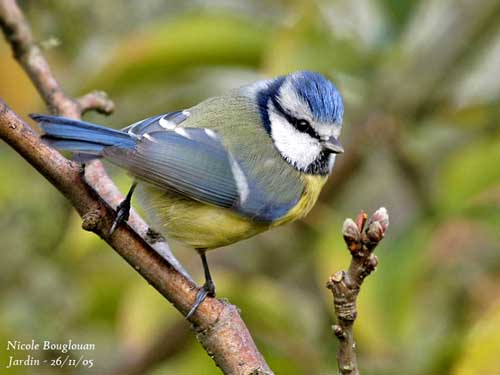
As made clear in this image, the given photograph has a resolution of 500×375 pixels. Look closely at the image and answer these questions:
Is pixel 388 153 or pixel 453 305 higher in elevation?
pixel 388 153

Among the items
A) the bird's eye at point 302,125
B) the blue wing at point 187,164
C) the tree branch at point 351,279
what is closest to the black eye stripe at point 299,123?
the bird's eye at point 302,125

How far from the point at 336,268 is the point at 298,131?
0.36 meters

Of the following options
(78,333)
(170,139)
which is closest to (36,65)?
(170,139)

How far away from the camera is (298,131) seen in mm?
1877

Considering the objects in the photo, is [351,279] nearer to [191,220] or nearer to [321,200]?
[191,220]

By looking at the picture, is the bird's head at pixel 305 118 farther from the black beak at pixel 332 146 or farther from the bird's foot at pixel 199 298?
the bird's foot at pixel 199 298

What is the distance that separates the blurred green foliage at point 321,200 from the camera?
2049 millimetres

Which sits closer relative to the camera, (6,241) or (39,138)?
(39,138)

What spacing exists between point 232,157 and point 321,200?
689 millimetres

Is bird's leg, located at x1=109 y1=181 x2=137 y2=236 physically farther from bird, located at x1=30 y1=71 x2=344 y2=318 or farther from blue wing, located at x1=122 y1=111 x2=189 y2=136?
blue wing, located at x1=122 y1=111 x2=189 y2=136

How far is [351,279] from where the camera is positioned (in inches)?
44.2

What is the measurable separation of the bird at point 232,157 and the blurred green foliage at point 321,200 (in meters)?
0.26

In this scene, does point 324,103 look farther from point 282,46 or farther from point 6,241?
point 6,241

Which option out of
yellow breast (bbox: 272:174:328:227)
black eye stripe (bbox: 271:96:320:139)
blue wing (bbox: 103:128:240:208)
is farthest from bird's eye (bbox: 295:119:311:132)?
blue wing (bbox: 103:128:240:208)
